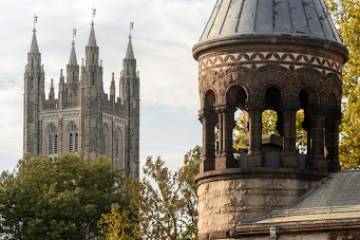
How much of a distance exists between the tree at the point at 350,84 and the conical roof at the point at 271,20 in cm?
1291

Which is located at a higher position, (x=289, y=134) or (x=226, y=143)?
(x=289, y=134)

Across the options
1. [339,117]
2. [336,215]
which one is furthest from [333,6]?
[336,215]

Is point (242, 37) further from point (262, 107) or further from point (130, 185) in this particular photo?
point (130, 185)

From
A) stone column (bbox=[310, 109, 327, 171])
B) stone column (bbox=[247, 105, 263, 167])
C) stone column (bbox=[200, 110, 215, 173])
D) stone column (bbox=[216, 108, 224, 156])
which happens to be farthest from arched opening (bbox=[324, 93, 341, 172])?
stone column (bbox=[200, 110, 215, 173])

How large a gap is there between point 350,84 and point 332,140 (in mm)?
15176

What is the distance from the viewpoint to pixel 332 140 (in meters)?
32.5

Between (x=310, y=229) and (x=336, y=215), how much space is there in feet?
2.41

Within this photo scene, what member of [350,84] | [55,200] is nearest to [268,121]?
[350,84]

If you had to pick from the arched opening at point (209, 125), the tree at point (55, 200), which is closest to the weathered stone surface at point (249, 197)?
the arched opening at point (209, 125)

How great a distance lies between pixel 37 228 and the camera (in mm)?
80500

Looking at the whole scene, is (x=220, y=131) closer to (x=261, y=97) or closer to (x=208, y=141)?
(x=208, y=141)

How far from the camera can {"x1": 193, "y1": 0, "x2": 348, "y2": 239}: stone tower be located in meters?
30.8

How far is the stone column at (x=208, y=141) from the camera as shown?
104 feet

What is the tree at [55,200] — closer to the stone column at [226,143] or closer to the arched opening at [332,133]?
the arched opening at [332,133]
